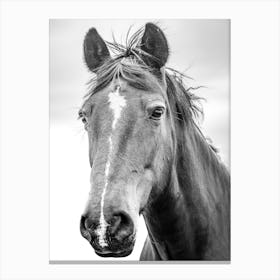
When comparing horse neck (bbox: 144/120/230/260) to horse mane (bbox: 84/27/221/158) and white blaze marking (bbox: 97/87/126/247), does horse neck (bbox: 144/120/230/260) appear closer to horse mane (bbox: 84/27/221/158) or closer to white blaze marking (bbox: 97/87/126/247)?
horse mane (bbox: 84/27/221/158)

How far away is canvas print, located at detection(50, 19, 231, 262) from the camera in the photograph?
6.88ft

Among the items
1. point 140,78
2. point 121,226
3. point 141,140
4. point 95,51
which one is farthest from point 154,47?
point 121,226

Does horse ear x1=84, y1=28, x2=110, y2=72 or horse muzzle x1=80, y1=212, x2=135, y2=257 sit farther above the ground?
horse ear x1=84, y1=28, x2=110, y2=72

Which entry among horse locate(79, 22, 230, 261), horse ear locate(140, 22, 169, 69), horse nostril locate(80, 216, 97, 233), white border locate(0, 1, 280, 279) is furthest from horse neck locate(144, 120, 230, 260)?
horse nostril locate(80, 216, 97, 233)

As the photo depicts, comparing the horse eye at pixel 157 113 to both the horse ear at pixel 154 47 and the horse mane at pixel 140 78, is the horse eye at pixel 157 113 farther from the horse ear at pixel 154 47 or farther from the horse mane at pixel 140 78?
the horse ear at pixel 154 47

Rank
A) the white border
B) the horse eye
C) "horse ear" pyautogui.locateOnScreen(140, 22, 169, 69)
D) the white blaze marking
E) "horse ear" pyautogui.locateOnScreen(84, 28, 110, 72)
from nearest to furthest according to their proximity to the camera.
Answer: the white blaze marking, the horse eye, "horse ear" pyautogui.locateOnScreen(140, 22, 169, 69), "horse ear" pyautogui.locateOnScreen(84, 28, 110, 72), the white border

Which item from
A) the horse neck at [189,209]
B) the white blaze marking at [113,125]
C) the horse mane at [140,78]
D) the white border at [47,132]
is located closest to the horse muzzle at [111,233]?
the white blaze marking at [113,125]

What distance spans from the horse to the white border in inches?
9.1

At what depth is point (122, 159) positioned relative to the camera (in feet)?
6.98

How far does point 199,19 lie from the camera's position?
10.7 ft

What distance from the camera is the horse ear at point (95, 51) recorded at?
8.89 feet
